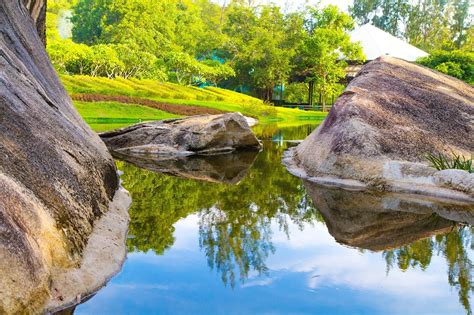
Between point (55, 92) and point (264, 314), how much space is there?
578 cm

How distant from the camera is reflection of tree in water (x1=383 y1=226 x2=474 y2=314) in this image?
5431 millimetres

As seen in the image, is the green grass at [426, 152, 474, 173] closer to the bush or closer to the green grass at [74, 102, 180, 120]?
the green grass at [74, 102, 180, 120]

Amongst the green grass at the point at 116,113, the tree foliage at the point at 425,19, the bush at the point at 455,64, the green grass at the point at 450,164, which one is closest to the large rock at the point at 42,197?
the green grass at the point at 450,164

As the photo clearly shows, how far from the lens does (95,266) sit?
511 cm

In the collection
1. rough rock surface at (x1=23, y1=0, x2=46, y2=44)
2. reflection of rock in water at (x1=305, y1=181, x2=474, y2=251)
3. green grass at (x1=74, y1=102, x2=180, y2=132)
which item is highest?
rough rock surface at (x1=23, y1=0, x2=46, y2=44)

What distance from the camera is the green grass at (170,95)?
33.2 metres

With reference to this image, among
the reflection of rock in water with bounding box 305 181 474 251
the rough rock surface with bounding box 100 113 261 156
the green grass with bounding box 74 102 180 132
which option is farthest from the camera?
the green grass with bounding box 74 102 180 132

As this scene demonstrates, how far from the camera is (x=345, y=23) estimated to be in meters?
49.0

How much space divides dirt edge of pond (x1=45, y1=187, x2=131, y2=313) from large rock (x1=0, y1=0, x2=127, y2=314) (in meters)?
0.01

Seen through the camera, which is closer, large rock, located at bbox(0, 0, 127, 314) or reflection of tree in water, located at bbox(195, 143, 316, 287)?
large rock, located at bbox(0, 0, 127, 314)

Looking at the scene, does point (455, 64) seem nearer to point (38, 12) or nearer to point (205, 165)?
point (205, 165)

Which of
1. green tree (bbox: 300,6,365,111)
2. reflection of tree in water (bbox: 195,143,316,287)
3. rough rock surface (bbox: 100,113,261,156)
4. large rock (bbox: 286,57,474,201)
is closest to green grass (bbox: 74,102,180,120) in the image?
rough rock surface (bbox: 100,113,261,156)

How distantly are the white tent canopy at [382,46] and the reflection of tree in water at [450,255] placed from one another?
48.9 meters

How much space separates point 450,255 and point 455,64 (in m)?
42.3
